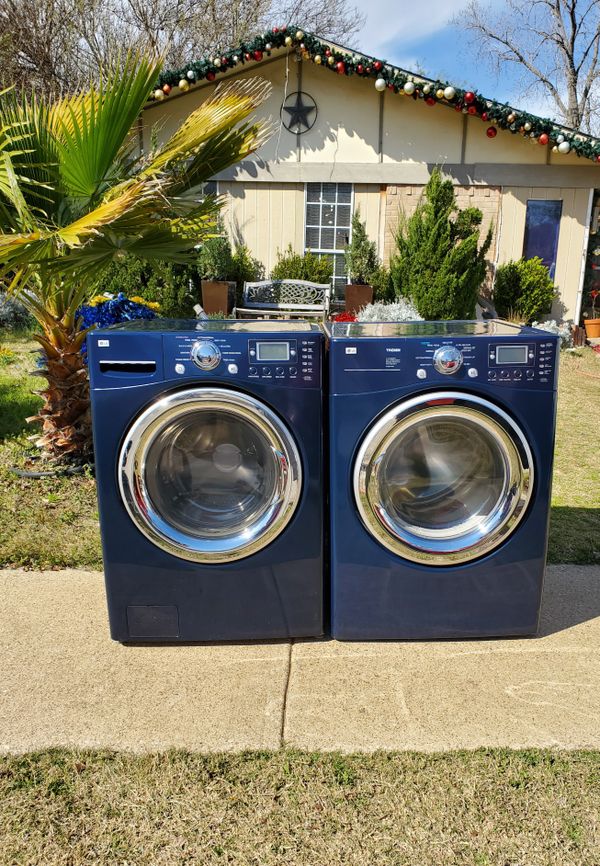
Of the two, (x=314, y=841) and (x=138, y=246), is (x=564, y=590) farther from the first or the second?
(x=138, y=246)

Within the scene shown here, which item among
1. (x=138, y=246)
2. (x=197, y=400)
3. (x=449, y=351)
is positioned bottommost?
(x=197, y=400)

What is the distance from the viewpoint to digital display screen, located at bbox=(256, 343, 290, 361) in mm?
2615

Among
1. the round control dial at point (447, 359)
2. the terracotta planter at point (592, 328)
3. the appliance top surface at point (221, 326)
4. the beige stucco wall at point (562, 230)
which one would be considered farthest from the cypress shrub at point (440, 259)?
the round control dial at point (447, 359)

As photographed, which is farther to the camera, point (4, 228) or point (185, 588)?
point (4, 228)

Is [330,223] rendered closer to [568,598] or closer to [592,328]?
[592,328]

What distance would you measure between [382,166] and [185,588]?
31.0ft

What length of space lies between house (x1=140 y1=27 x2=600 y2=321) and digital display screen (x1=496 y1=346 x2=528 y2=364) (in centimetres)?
862

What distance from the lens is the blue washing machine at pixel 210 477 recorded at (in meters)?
2.61

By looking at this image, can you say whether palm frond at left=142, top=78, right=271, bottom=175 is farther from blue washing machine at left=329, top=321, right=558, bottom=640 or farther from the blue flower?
blue washing machine at left=329, top=321, right=558, bottom=640

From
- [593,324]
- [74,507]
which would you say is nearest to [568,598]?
[74,507]

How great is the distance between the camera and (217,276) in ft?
35.1

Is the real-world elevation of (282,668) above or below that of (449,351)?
below

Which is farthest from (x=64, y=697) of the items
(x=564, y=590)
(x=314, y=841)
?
(x=564, y=590)

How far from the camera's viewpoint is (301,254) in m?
11.2
